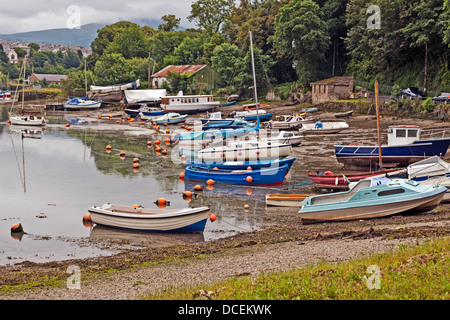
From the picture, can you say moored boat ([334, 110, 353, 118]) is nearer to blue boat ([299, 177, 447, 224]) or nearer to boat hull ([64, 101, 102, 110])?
blue boat ([299, 177, 447, 224])

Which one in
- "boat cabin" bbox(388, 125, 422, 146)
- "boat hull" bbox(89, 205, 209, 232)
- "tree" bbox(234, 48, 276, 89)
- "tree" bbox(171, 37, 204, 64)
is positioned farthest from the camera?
"tree" bbox(171, 37, 204, 64)

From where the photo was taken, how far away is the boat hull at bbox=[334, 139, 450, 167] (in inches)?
1227

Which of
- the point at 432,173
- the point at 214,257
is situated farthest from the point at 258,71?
the point at 214,257

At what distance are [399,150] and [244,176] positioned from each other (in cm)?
974

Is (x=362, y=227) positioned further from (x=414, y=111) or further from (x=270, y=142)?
(x=414, y=111)

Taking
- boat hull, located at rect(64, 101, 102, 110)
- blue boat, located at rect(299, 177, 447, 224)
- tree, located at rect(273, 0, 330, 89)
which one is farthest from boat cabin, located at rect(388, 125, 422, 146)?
boat hull, located at rect(64, 101, 102, 110)

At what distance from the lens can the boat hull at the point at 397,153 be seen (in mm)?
31156

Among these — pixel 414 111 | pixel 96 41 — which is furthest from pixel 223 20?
pixel 414 111

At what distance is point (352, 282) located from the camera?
10.8 meters

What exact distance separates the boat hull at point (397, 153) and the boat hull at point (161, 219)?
14.3m

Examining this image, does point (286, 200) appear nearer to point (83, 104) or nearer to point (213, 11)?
point (83, 104)

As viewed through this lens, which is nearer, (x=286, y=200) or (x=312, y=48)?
(x=286, y=200)

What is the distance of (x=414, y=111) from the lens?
50031 mm

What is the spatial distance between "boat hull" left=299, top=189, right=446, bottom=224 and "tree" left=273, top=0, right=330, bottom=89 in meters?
49.0
